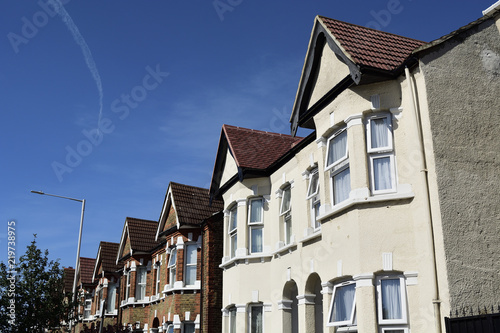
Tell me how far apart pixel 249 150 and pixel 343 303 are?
9.07 metres

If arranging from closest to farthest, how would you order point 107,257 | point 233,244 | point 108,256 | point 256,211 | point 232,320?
point 256,211
point 232,320
point 233,244
point 107,257
point 108,256

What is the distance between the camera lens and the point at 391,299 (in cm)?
1078

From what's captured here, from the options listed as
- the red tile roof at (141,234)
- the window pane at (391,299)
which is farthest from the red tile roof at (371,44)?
the red tile roof at (141,234)

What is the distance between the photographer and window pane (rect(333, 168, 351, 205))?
492 inches

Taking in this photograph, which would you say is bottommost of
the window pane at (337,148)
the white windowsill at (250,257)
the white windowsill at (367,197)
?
the white windowsill at (250,257)

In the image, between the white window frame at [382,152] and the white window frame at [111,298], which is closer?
the white window frame at [382,152]

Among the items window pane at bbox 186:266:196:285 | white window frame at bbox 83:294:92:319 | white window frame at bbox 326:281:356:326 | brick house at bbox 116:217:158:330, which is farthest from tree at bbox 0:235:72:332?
white window frame at bbox 326:281:356:326

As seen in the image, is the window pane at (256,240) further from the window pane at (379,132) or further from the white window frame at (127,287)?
the white window frame at (127,287)

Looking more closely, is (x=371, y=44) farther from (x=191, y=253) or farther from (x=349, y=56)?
(x=191, y=253)

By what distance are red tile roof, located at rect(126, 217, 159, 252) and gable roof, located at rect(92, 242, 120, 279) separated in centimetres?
545

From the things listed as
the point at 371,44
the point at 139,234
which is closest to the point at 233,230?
the point at 371,44

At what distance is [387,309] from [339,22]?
23.8ft

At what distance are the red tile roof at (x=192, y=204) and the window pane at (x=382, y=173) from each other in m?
13.4

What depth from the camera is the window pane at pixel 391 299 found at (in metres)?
10.7
